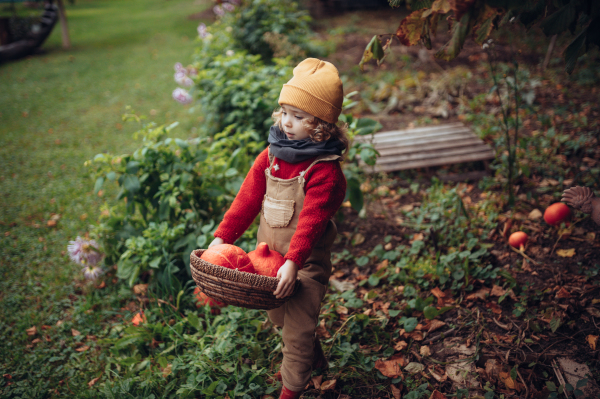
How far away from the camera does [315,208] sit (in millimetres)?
1668

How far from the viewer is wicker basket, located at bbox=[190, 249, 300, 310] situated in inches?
57.9

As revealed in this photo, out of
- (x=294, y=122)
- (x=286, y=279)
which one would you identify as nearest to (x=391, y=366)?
(x=286, y=279)

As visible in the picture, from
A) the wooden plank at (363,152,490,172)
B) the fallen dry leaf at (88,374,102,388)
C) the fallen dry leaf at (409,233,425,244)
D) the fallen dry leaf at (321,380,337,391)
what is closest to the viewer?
the fallen dry leaf at (321,380,337,391)

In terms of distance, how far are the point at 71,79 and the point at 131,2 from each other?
14.9 m

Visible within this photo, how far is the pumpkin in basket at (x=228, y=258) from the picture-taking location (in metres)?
1.62

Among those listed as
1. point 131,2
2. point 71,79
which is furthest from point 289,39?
point 131,2

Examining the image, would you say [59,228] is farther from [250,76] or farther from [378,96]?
[378,96]

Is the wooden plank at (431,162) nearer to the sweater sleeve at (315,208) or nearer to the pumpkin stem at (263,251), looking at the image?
the sweater sleeve at (315,208)

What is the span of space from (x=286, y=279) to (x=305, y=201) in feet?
1.18

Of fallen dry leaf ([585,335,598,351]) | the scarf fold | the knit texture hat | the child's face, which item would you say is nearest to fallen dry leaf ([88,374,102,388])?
the scarf fold

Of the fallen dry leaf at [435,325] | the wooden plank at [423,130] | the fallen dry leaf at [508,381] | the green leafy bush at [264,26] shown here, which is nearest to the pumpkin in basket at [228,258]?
the fallen dry leaf at [435,325]

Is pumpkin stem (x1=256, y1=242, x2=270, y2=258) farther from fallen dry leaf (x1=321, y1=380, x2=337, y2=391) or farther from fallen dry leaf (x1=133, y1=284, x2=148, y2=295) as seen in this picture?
fallen dry leaf (x1=133, y1=284, x2=148, y2=295)

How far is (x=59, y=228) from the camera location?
3.76 m

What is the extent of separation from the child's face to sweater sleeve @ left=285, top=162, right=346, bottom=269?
6.5 inches
